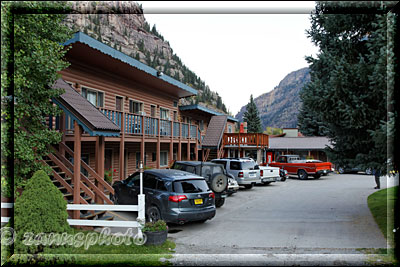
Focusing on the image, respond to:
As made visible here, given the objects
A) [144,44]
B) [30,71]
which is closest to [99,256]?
[30,71]

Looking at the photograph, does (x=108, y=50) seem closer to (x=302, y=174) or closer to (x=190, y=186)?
(x=190, y=186)

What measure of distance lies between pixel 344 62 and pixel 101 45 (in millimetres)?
8597

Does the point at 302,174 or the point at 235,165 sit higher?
the point at 235,165

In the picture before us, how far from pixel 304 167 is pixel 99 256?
2048cm

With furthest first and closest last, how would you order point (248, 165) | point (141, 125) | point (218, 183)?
point (248, 165)
point (141, 125)
point (218, 183)

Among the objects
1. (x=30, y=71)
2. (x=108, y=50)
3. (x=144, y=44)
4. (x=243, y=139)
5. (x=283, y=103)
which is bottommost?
(x=243, y=139)

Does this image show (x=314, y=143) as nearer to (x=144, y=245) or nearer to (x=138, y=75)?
(x=138, y=75)

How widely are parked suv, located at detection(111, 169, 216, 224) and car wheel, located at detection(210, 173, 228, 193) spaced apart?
2.05 metres

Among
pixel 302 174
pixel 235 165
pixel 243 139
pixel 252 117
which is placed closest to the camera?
pixel 235 165

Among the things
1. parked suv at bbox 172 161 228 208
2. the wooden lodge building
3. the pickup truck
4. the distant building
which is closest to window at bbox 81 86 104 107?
the wooden lodge building

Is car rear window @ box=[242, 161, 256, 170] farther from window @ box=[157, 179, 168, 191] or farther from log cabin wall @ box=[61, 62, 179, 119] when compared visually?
window @ box=[157, 179, 168, 191]

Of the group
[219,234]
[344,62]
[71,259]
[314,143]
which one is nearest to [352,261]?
[219,234]

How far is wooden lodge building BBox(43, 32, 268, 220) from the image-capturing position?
28.2 ft

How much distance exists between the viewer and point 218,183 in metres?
11.5
